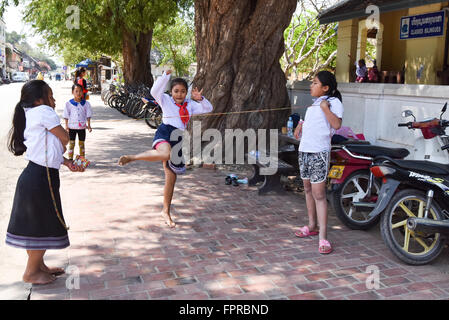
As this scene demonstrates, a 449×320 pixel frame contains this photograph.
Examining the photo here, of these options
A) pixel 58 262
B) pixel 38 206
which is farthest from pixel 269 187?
pixel 38 206

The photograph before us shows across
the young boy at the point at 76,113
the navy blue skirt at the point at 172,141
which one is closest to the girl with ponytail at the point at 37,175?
the navy blue skirt at the point at 172,141

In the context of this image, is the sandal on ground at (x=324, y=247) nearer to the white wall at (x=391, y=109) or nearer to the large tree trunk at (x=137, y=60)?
the white wall at (x=391, y=109)

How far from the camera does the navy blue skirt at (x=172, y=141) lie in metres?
5.21

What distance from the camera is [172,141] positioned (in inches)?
207

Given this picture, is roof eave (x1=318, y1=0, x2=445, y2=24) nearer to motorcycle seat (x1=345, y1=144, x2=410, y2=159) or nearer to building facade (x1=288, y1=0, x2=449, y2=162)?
building facade (x1=288, y1=0, x2=449, y2=162)

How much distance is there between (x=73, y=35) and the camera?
60.5 feet

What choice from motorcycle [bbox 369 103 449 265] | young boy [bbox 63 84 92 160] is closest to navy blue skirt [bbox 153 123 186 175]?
motorcycle [bbox 369 103 449 265]

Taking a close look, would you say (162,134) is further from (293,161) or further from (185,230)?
(293,161)

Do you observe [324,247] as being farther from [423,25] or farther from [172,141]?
[423,25]

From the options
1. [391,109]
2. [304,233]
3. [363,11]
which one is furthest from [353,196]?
[363,11]

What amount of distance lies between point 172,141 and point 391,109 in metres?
3.36

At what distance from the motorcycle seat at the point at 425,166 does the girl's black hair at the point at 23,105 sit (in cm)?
328

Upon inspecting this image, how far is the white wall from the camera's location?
18.7 ft

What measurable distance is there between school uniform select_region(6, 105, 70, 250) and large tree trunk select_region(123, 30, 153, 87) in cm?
1869
